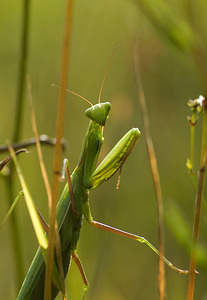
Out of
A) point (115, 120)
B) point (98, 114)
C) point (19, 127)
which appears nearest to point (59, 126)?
point (98, 114)

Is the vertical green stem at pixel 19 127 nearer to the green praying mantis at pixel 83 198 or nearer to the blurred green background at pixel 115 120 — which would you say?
the green praying mantis at pixel 83 198

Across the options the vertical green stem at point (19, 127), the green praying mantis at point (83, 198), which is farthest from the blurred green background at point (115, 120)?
the green praying mantis at point (83, 198)

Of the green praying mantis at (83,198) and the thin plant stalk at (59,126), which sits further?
the green praying mantis at (83,198)

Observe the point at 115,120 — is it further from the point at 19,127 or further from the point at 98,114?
the point at 98,114

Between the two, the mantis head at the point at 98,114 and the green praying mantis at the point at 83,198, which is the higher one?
the mantis head at the point at 98,114

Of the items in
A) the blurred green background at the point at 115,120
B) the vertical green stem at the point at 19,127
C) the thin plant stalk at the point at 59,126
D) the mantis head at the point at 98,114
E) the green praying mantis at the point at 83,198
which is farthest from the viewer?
the blurred green background at the point at 115,120

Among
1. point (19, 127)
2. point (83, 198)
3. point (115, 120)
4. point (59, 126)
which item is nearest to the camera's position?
point (59, 126)
